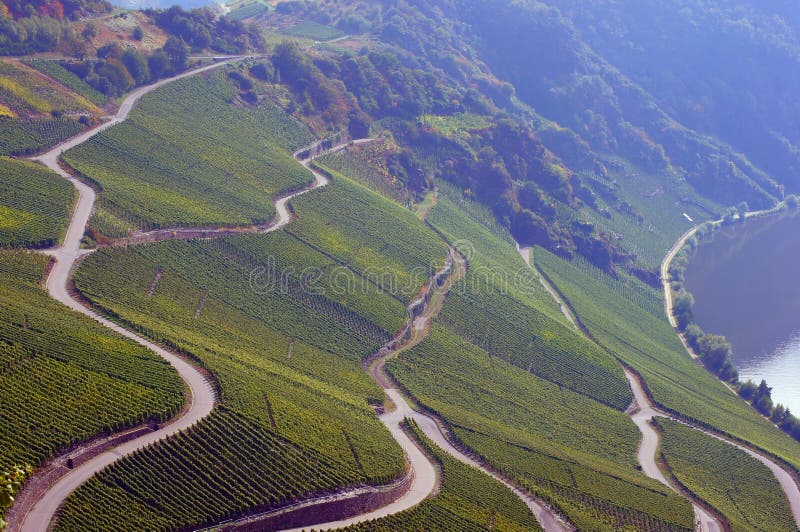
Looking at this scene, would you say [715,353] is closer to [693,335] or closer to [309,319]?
[693,335]

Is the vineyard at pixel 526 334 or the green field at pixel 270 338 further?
the vineyard at pixel 526 334

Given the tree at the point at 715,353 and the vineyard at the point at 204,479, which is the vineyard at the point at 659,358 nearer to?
the tree at the point at 715,353

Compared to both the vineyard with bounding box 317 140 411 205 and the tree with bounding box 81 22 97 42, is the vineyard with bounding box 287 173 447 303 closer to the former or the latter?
the vineyard with bounding box 317 140 411 205

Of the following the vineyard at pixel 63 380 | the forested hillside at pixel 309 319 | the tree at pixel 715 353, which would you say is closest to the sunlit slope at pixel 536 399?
the forested hillside at pixel 309 319

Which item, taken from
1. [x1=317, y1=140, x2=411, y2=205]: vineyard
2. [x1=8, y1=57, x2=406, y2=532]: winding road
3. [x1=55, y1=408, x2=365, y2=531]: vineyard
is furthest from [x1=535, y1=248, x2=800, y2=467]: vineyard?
[x1=55, y1=408, x2=365, y2=531]: vineyard

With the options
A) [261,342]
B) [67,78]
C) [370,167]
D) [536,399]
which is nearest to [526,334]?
[536,399]

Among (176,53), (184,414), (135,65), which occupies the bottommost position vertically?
(184,414)
